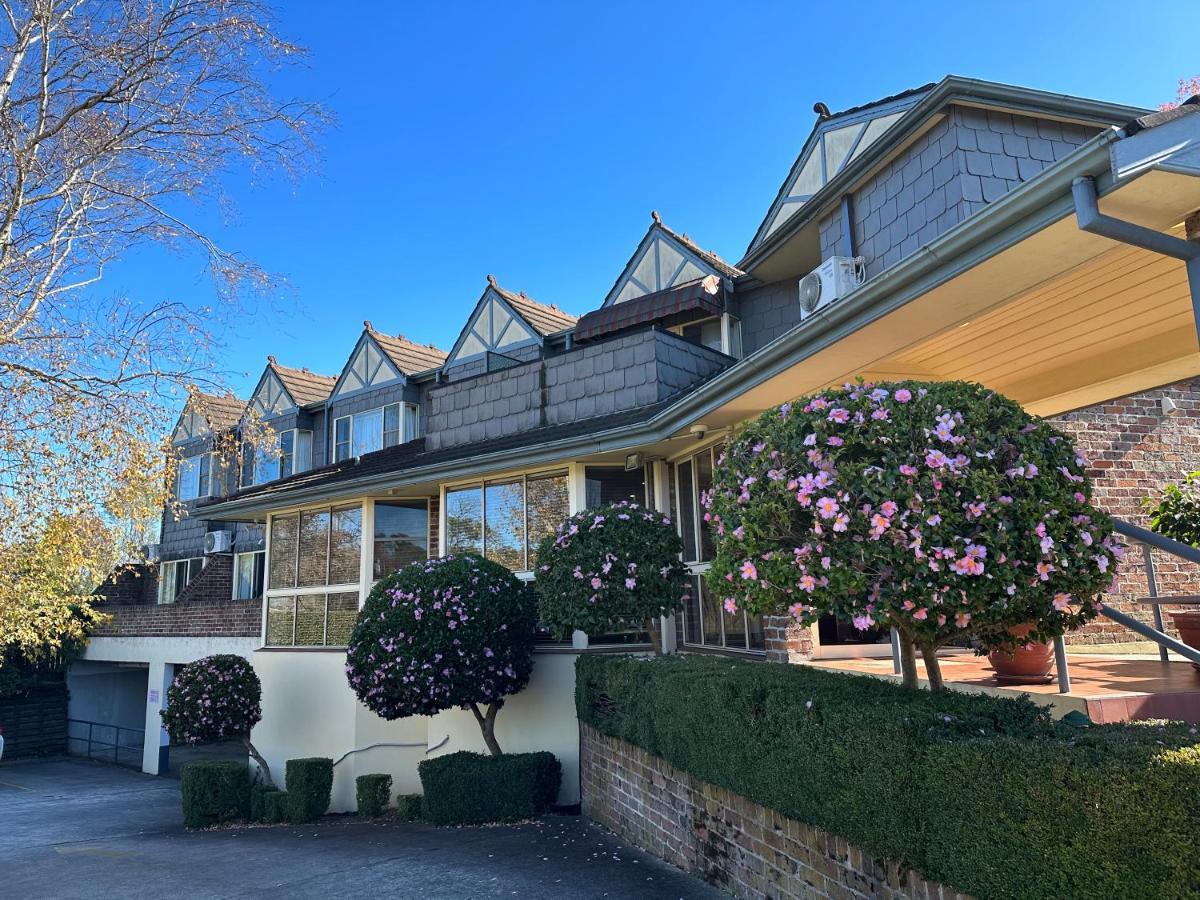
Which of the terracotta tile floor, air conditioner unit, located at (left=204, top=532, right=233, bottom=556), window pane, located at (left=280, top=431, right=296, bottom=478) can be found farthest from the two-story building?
window pane, located at (left=280, top=431, right=296, bottom=478)

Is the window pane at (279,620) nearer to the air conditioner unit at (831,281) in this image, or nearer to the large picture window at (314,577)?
the large picture window at (314,577)

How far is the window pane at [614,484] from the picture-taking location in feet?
33.2

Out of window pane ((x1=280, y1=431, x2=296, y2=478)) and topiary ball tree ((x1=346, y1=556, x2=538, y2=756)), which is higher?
window pane ((x1=280, y1=431, x2=296, y2=478))

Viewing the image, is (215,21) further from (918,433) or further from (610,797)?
(610,797)

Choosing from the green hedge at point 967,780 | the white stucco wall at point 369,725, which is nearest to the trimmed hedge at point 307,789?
the white stucco wall at point 369,725

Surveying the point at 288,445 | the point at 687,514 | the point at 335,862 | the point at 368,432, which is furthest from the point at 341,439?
the point at 335,862

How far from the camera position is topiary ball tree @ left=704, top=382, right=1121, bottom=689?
3543 millimetres

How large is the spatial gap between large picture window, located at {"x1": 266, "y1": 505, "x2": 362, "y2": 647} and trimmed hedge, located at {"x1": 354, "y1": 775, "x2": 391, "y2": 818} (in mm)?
2273

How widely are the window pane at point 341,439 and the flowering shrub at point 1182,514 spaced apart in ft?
60.0

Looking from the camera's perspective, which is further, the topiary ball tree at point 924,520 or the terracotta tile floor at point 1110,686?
the terracotta tile floor at point 1110,686

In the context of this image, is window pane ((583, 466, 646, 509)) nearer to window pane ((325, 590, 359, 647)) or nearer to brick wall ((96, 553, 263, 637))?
window pane ((325, 590, 359, 647))

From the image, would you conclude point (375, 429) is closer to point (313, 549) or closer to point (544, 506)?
Answer: point (313, 549)

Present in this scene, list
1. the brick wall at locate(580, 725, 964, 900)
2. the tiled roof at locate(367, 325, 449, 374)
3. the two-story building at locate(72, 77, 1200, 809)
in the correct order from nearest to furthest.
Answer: the brick wall at locate(580, 725, 964, 900), the two-story building at locate(72, 77, 1200, 809), the tiled roof at locate(367, 325, 449, 374)

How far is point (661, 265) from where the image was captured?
48.6 ft
